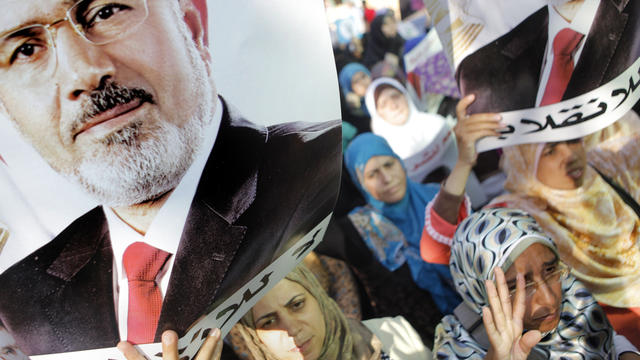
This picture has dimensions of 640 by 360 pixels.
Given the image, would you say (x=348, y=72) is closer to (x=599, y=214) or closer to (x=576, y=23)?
(x=576, y=23)

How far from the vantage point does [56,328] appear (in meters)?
0.81

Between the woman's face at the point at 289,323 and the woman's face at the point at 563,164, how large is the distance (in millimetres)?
1028

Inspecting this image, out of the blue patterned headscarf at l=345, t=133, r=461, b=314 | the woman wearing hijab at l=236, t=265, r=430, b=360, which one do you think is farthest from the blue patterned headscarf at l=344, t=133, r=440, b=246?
the woman wearing hijab at l=236, t=265, r=430, b=360

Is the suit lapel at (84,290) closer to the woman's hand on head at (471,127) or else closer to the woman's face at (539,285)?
the woman's face at (539,285)

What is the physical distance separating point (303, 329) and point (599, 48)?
131 centimetres

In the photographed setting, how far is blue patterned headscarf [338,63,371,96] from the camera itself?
218cm

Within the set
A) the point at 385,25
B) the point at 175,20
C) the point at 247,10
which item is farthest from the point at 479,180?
the point at 175,20

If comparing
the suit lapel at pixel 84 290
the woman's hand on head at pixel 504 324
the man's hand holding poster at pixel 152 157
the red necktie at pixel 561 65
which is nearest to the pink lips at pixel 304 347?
the man's hand holding poster at pixel 152 157

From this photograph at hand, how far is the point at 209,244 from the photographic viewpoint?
88 centimetres

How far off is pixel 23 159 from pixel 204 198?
312 mm

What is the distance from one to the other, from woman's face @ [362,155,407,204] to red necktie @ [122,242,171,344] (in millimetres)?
1360

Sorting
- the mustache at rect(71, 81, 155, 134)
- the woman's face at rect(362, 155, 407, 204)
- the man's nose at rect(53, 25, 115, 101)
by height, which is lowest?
the woman's face at rect(362, 155, 407, 204)

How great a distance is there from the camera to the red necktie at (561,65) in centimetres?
139

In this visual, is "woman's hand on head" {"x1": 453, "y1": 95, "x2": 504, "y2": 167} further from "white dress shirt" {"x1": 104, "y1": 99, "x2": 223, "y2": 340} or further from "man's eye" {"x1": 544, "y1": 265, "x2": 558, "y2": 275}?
"white dress shirt" {"x1": 104, "y1": 99, "x2": 223, "y2": 340}
